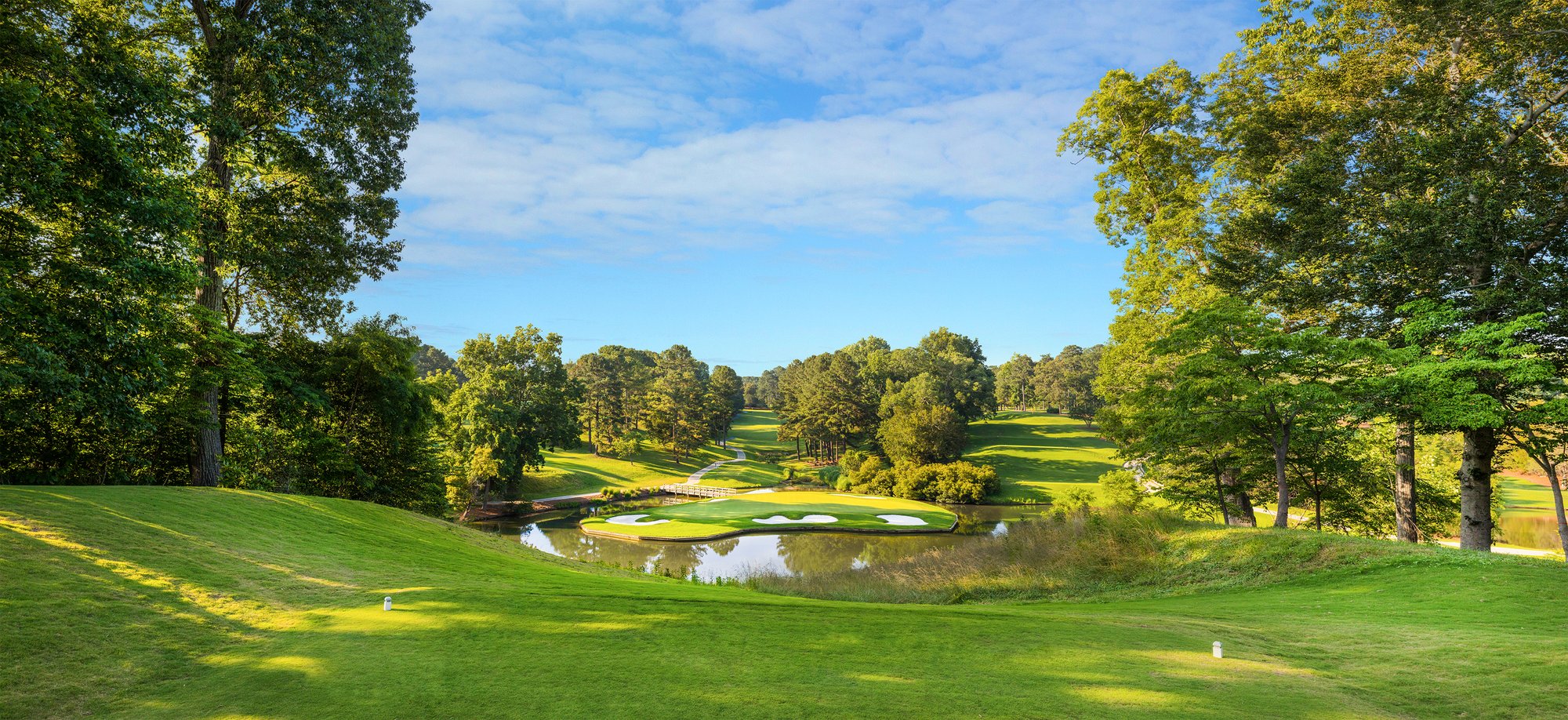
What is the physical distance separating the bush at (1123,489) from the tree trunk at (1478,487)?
10.6 metres

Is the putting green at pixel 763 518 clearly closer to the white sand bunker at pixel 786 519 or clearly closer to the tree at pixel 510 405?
the white sand bunker at pixel 786 519

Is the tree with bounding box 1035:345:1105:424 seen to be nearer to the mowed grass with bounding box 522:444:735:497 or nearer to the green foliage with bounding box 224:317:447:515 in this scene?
the mowed grass with bounding box 522:444:735:497

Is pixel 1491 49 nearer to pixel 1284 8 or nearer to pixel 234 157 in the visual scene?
pixel 1284 8

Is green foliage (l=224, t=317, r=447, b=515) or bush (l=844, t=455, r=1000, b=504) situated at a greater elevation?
green foliage (l=224, t=317, r=447, b=515)

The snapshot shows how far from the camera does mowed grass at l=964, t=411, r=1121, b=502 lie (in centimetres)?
5597

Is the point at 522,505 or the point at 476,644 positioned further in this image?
the point at 522,505

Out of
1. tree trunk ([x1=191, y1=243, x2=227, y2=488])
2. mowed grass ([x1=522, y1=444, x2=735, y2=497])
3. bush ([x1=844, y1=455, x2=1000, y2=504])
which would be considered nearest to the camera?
tree trunk ([x1=191, y1=243, x2=227, y2=488])

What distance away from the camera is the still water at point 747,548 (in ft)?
89.5

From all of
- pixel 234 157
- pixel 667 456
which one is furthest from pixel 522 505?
pixel 234 157

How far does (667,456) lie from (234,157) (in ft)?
204

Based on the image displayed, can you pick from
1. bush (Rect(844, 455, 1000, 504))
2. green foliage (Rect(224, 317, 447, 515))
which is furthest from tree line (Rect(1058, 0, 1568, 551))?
bush (Rect(844, 455, 1000, 504))

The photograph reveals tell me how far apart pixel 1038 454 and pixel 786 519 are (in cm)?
4075

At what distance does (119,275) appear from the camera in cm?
1031

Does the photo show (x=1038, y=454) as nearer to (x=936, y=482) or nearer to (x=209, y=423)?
(x=936, y=482)
